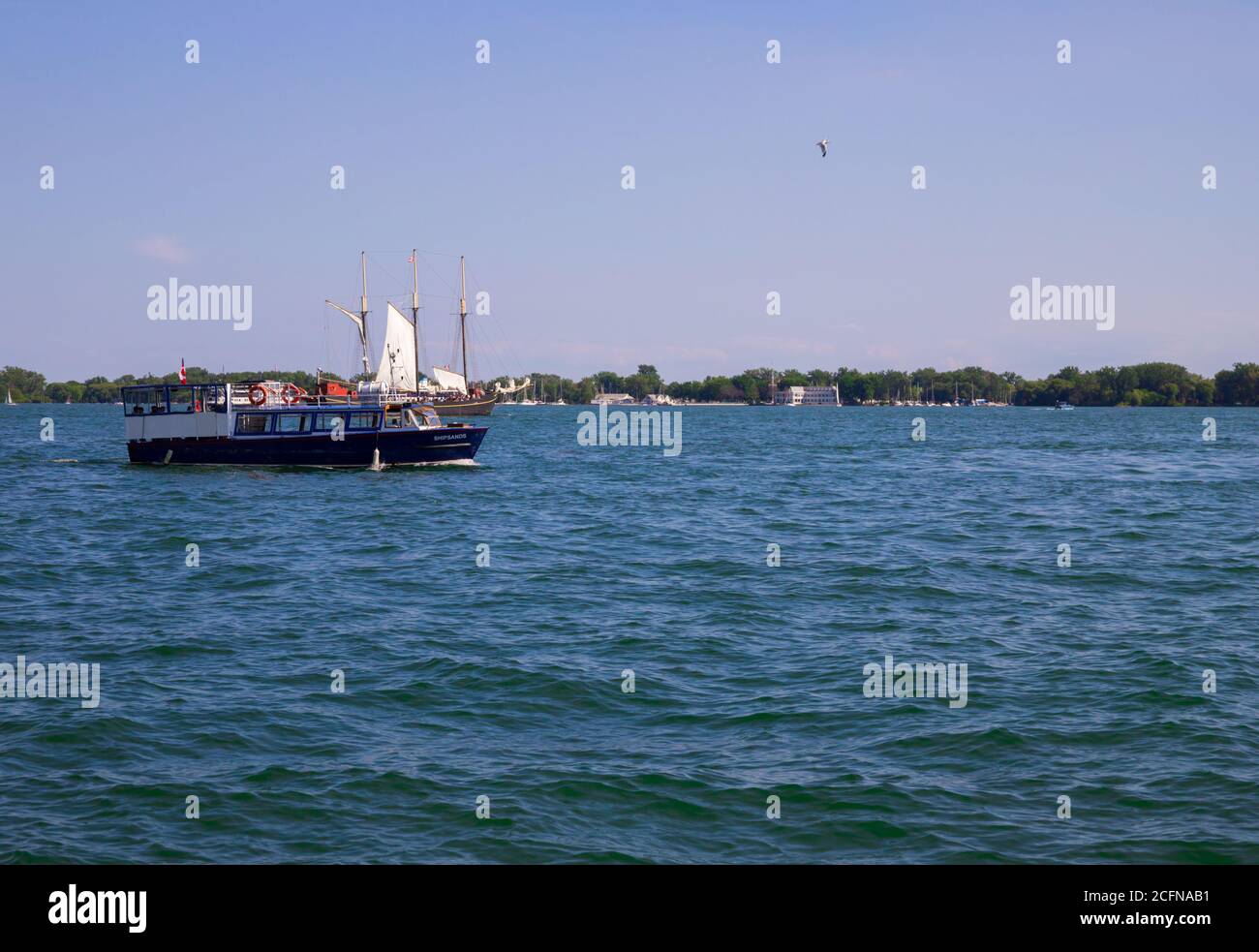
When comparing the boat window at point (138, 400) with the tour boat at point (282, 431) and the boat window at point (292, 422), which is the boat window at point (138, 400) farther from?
the boat window at point (292, 422)

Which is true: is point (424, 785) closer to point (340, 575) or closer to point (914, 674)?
point (914, 674)

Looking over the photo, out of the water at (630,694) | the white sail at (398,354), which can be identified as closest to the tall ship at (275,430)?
the water at (630,694)

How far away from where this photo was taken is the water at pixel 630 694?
40.9 feet

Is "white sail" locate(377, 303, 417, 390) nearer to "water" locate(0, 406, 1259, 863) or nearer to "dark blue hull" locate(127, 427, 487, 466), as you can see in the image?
"dark blue hull" locate(127, 427, 487, 466)

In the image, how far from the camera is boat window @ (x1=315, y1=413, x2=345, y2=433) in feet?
216

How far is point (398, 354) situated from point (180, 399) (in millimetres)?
87244

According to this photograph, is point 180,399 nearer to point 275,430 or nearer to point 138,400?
point 138,400

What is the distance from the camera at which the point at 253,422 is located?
6656cm

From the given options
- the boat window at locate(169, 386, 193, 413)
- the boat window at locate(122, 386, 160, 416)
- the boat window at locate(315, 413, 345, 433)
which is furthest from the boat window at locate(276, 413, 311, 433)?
the boat window at locate(122, 386, 160, 416)

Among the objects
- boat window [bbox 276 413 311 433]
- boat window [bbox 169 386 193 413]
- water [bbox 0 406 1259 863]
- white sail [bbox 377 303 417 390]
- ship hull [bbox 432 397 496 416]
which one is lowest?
water [bbox 0 406 1259 863]

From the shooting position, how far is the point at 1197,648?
2070cm

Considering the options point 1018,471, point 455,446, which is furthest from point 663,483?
point 1018,471

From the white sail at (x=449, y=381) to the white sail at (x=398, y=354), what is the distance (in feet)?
89.8

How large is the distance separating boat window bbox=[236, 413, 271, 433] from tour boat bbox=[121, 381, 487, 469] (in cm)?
6
